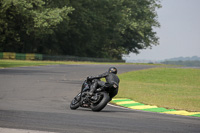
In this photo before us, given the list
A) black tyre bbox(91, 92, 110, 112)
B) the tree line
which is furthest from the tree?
black tyre bbox(91, 92, 110, 112)

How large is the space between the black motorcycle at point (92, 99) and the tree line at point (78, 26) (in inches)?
1696

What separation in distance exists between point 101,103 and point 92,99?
332 mm

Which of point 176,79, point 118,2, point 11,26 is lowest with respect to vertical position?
point 176,79

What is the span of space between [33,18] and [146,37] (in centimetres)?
3880

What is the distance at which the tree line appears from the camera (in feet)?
188

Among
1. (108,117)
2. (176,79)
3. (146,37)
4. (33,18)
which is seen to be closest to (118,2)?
(146,37)

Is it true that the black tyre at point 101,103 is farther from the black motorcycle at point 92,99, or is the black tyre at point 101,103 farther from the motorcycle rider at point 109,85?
the motorcycle rider at point 109,85

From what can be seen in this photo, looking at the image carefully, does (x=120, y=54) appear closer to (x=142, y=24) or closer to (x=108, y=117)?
(x=142, y=24)

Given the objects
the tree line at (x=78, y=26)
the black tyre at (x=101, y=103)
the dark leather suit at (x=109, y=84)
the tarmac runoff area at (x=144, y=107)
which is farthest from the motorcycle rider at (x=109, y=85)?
the tree line at (x=78, y=26)

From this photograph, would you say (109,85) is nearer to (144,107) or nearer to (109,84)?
(109,84)

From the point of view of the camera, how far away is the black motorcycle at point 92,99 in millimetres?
12719

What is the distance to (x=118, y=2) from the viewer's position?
3285 inches

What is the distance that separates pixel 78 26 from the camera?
76188mm

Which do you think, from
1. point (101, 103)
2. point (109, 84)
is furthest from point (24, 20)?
point (101, 103)
